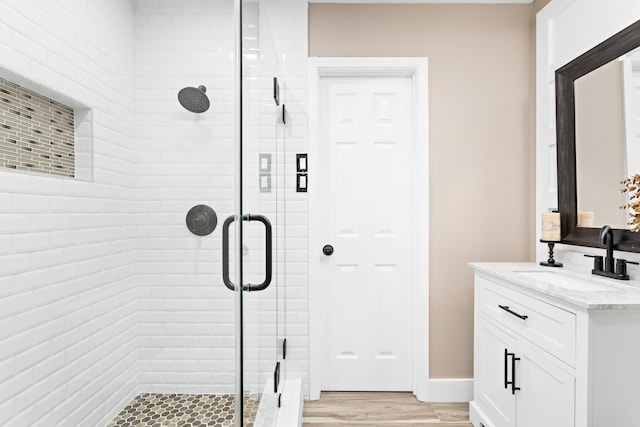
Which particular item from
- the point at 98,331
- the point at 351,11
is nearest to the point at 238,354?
the point at 98,331

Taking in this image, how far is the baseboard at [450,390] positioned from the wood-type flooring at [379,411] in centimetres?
4

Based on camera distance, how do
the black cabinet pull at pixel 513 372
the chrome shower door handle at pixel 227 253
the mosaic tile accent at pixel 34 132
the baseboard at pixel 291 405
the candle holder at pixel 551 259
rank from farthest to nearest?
1. the candle holder at pixel 551 259
2. the baseboard at pixel 291 405
3. the black cabinet pull at pixel 513 372
4. the chrome shower door handle at pixel 227 253
5. the mosaic tile accent at pixel 34 132

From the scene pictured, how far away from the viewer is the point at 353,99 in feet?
8.29

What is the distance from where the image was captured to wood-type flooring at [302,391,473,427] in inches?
86.0

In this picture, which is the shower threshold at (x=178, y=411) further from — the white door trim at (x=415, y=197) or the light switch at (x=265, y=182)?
the white door trim at (x=415, y=197)

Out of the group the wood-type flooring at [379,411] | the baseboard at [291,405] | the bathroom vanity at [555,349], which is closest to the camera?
the bathroom vanity at [555,349]

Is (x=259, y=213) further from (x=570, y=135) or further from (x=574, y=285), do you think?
(x=570, y=135)

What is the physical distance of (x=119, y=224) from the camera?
807 mm

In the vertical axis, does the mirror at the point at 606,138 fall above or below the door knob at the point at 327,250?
above

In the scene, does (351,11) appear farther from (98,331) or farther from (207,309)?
(98,331)

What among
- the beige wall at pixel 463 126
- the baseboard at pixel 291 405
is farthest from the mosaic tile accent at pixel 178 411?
the beige wall at pixel 463 126

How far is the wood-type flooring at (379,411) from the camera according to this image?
86.0 inches

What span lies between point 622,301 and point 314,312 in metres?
1.58

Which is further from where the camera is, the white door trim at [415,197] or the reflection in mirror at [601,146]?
the white door trim at [415,197]
